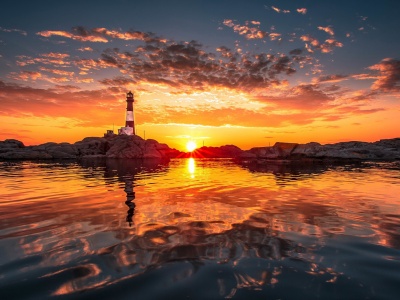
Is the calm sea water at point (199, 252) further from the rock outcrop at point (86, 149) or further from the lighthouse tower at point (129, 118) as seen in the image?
the lighthouse tower at point (129, 118)

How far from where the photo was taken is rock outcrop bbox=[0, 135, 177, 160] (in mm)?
85062

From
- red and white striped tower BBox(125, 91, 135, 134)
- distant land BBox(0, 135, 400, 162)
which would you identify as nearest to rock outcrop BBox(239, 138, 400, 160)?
distant land BBox(0, 135, 400, 162)

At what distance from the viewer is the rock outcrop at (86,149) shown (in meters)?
85.1

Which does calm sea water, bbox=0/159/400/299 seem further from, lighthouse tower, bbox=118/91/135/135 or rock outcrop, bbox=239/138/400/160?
lighthouse tower, bbox=118/91/135/135

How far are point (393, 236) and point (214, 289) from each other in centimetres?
642

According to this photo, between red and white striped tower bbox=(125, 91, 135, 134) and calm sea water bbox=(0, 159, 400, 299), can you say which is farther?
red and white striped tower bbox=(125, 91, 135, 134)

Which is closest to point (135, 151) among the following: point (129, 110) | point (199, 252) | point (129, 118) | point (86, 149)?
point (129, 118)

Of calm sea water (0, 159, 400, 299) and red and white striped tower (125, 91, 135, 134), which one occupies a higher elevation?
red and white striped tower (125, 91, 135, 134)

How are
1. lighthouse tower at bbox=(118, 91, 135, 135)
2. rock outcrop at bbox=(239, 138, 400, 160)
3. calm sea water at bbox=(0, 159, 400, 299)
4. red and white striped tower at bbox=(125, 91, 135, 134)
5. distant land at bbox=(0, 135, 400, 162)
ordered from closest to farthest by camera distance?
calm sea water at bbox=(0, 159, 400, 299)
rock outcrop at bbox=(239, 138, 400, 160)
distant land at bbox=(0, 135, 400, 162)
red and white striped tower at bbox=(125, 91, 135, 134)
lighthouse tower at bbox=(118, 91, 135, 135)

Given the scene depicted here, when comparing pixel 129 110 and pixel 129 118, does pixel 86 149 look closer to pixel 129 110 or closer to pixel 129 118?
pixel 129 118

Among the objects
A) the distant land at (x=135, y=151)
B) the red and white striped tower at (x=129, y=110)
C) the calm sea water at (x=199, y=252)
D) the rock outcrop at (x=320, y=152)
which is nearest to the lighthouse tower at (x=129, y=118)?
the red and white striped tower at (x=129, y=110)

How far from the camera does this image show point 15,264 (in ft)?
16.7

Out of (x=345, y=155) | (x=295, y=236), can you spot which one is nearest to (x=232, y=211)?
(x=295, y=236)

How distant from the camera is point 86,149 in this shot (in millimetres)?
101500
